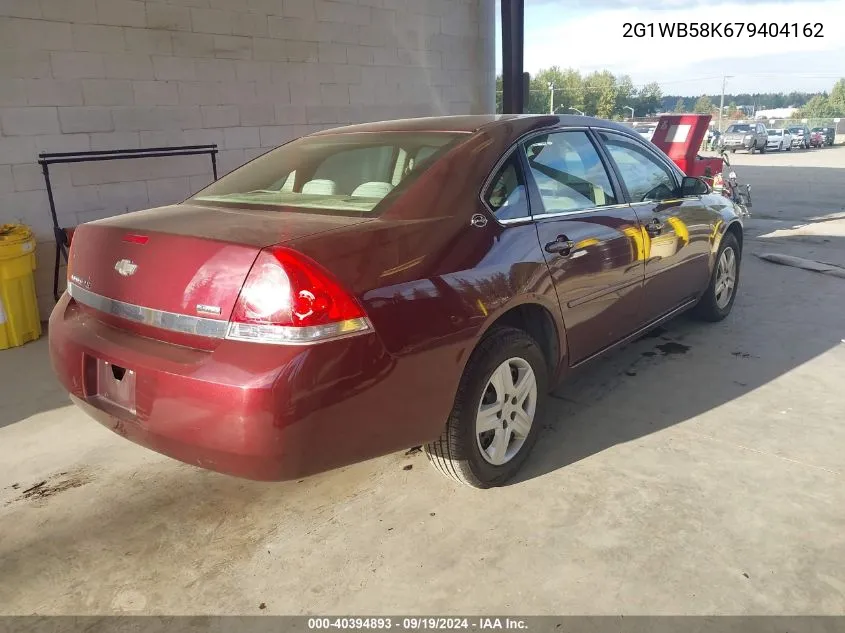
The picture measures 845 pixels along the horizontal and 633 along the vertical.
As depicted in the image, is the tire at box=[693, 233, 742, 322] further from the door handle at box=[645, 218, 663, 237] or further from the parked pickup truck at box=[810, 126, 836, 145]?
the parked pickup truck at box=[810, 126, 836, 145]

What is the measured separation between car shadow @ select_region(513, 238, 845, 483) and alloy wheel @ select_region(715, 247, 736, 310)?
183mm

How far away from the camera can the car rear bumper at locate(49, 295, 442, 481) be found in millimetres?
2039

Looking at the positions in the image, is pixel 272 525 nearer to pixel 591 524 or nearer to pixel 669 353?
pixel 591 524

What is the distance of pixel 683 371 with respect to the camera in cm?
412

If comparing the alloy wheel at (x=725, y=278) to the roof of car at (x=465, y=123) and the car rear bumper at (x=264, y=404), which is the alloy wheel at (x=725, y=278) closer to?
the roof of car at (x=465, y=123)

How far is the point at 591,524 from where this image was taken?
2598mm

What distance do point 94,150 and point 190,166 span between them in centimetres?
94

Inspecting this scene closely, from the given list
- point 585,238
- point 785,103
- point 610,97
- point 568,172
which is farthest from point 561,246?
point 785,103

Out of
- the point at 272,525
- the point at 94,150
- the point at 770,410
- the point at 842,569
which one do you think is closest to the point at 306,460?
the point at 272,525

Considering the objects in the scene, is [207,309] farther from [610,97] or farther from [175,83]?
[610,97]

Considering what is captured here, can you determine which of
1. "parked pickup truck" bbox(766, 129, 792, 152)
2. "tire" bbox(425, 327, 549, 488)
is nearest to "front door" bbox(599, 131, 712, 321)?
"tire" bbox(425, 327, 549, 488)

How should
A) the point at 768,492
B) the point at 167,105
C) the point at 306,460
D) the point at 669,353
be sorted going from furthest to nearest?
1. the point at 167,105
2. the point at 669,353
3. the point at 768,492
4. the point at 306,460

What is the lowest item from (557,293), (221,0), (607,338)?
(607,338)

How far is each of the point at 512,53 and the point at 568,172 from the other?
657 centimetres
